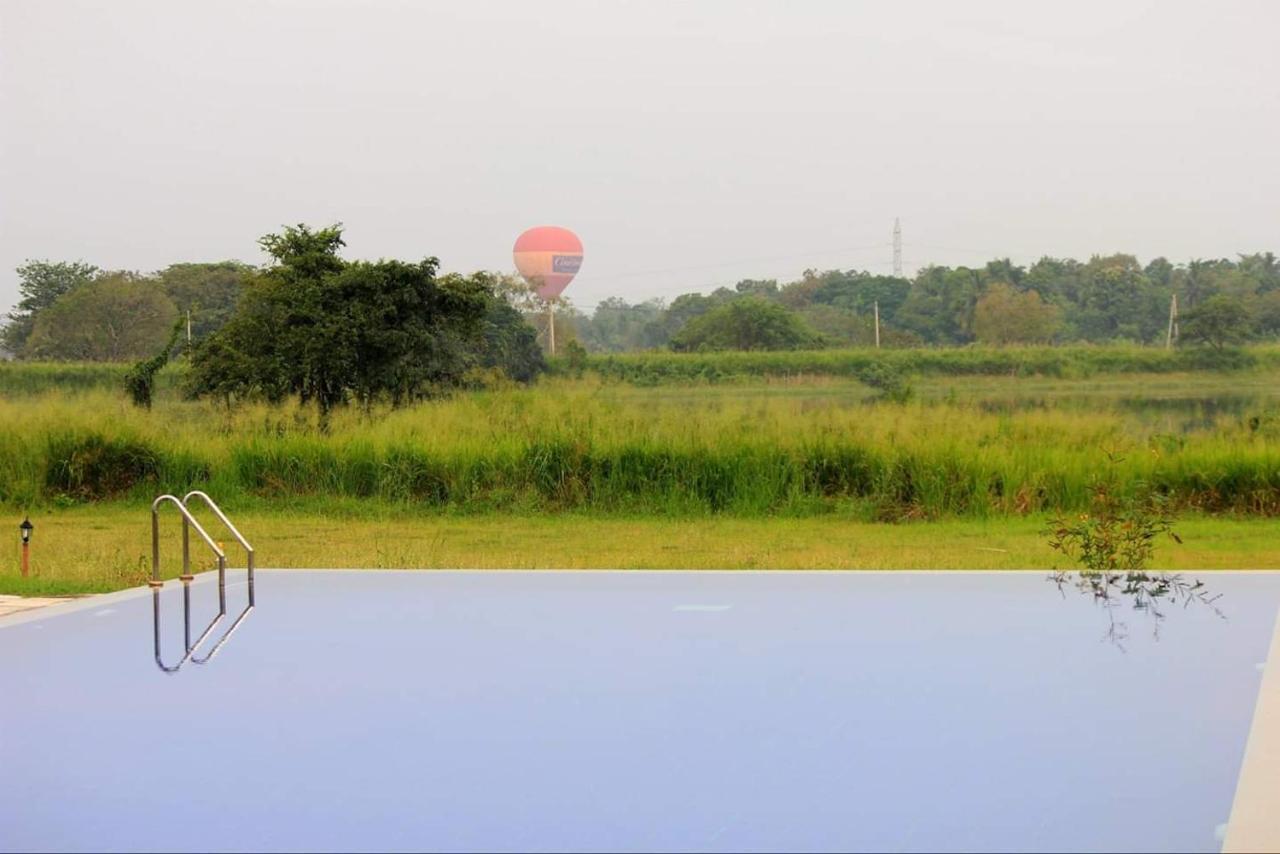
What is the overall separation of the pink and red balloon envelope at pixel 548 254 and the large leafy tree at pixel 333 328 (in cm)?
1907

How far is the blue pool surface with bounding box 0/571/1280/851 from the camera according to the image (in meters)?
3.42

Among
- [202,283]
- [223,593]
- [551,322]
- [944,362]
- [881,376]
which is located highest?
[202,283]

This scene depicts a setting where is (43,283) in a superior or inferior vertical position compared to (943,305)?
superior

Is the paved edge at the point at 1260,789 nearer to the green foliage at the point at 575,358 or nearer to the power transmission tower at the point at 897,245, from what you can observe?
the green foliage at the point at 575,358

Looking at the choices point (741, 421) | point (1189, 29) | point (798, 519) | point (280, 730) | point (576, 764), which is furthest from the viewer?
point (1189, 29)

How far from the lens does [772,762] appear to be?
394 centimetres

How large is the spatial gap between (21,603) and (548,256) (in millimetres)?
30311

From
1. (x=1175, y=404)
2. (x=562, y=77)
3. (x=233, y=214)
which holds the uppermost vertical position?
(x=562, y=77)

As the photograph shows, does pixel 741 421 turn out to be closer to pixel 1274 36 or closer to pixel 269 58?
pixel 1274 36

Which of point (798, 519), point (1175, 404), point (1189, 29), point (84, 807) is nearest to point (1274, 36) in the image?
point (1189, 29)

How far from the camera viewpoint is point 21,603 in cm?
637

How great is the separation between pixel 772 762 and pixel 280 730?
1345mm

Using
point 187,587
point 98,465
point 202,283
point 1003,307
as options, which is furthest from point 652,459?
point 1003,307

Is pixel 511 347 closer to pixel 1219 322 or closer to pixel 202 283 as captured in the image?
pixel 202 283
